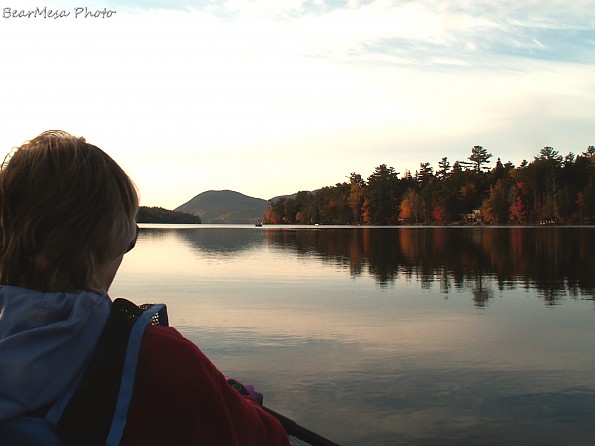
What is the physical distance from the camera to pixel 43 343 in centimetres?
128

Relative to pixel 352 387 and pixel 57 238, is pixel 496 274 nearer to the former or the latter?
pixel 352 387

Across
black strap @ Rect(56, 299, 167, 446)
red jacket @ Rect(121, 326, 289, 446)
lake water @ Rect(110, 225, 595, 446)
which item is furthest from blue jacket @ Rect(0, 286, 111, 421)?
lake water @ Rect(110, 225, 595, 446)

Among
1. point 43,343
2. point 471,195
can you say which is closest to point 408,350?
point 43,343

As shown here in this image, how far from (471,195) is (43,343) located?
499ft

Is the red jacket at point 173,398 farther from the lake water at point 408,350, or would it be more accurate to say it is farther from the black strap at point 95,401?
the lake water at point 408,350

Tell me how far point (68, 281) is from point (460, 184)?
152 metres

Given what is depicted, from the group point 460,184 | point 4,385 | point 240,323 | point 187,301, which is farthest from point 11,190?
point 460,184

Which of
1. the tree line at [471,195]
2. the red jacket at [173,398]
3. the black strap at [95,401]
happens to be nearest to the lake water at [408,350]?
the red jacket at [173,398]

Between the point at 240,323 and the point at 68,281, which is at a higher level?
the point at 68,281

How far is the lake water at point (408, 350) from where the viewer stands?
18.2 feet

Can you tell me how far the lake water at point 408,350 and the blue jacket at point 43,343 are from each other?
4.19 m

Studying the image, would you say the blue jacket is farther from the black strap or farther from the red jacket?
the red jacket

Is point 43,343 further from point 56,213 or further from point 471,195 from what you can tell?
point 471,195

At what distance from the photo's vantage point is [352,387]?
6.64m
